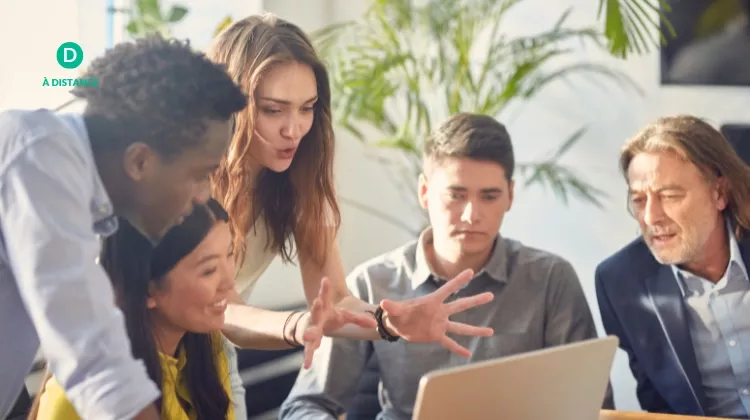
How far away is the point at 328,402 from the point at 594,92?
63.0 inches

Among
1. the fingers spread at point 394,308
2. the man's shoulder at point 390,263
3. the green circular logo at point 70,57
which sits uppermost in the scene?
the green circular logo at point 70,57

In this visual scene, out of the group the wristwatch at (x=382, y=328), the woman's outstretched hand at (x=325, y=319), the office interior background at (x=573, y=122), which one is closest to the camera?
the woman's outstretched hand at (x=325, y=319)

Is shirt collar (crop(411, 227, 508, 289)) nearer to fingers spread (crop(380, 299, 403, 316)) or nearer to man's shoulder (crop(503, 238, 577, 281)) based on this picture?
man's shoulder (crop(503, 238, 577, 281))

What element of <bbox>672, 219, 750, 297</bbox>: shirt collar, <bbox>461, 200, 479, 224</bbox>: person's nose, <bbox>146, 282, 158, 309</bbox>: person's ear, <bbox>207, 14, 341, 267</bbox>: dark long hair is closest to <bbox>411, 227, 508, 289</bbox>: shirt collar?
<bbox>461, 200, 479, 224</bbox>: person's nose

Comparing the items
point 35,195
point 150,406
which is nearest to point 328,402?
point 150,406

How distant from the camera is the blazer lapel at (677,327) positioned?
1748 millimetres

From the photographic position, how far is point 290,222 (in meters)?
1.67

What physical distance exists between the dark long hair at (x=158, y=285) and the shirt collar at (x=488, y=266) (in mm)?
585

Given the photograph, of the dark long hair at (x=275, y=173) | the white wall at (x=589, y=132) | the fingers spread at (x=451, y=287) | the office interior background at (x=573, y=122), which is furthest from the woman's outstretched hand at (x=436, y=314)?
the white wall at (x=589, y=132)

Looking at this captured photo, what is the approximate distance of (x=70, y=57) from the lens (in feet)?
4.75

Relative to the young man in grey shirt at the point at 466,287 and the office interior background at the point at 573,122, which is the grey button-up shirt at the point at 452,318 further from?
the office interior background at the point at 573,122

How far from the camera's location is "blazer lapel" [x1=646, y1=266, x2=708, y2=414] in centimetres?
175

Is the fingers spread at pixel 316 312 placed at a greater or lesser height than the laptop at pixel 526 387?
A: greater

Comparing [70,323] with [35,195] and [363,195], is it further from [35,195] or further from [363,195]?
[363,195]
